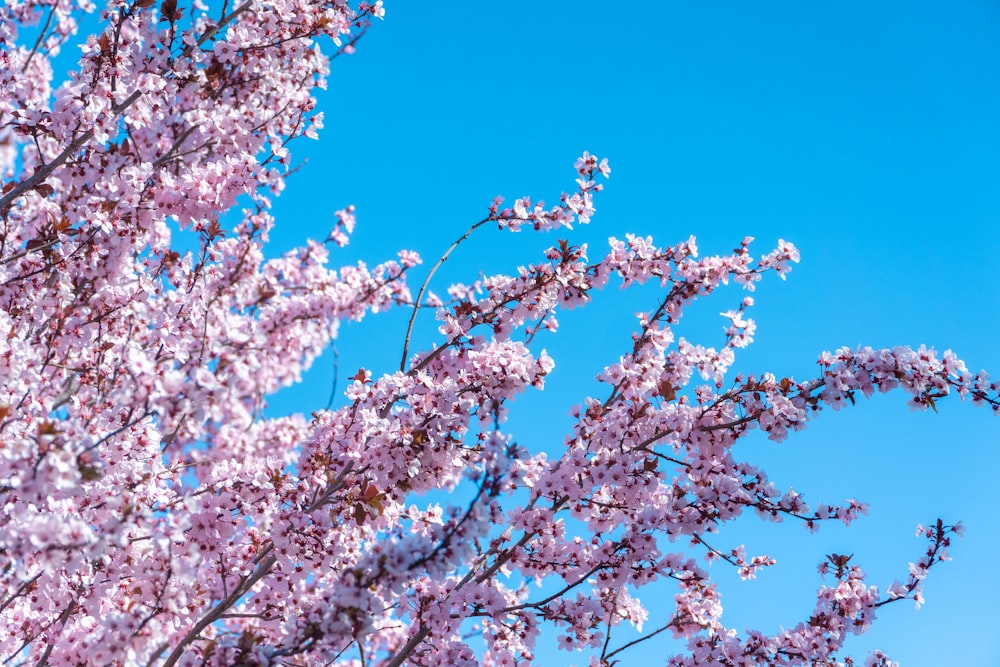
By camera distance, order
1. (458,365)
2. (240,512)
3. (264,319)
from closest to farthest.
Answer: (240,512) → (458,365) → (264,319)

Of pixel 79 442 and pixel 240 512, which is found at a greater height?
pixel 240 512

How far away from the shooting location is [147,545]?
A: 19.0 feet

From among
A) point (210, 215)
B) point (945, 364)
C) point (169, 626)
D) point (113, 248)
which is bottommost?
point (169, 626)

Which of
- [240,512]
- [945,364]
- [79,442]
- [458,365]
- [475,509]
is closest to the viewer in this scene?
[79,442]

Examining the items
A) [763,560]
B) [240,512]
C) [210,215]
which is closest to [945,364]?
[763,560]

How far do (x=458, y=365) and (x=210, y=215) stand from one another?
268 cm

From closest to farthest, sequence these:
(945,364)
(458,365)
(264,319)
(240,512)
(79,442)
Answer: (79,442) < (945,364) < (240,512) < (458,365) < (264,319)

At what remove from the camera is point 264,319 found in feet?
23.0

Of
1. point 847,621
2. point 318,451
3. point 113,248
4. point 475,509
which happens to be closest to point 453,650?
point 318,451

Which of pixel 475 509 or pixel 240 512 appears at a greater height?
pixel 240 512

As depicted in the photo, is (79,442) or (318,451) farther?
(318,451)

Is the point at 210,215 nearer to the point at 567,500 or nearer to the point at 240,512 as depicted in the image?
the point at 240,512

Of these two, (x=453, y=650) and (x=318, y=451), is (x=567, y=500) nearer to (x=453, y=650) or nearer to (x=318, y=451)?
(x=453, y=650)

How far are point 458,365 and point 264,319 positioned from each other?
6.54 ft
